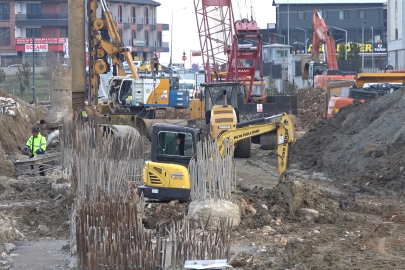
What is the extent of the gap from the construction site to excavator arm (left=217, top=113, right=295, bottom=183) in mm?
28

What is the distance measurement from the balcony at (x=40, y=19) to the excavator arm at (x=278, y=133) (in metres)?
58.6

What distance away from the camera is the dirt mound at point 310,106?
42450 millimetres

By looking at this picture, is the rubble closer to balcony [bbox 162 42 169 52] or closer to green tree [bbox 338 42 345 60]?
green tree [bbox 338 42 345 60]

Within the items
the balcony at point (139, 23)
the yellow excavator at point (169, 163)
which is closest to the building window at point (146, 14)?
the balcony at point (139, 23)

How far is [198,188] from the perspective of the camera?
47.5 feet

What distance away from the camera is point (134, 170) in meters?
17.5

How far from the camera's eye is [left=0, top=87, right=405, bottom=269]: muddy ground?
491 inches

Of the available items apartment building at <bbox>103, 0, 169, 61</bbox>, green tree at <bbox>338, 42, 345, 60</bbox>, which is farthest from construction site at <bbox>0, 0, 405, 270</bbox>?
apartment building at <bbox>103, 0, 169, 61</bbox>

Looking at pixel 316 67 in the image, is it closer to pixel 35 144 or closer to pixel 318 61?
pixel 318 61

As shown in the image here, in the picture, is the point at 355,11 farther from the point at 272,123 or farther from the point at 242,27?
the point at 272,123

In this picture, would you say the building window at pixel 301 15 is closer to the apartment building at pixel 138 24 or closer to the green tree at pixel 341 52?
the green tree at pixel 341 52

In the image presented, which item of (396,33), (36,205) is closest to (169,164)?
(36,205)

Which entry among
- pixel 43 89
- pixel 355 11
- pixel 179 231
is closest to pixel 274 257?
pixel 179 231

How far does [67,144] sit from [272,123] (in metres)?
5.03
